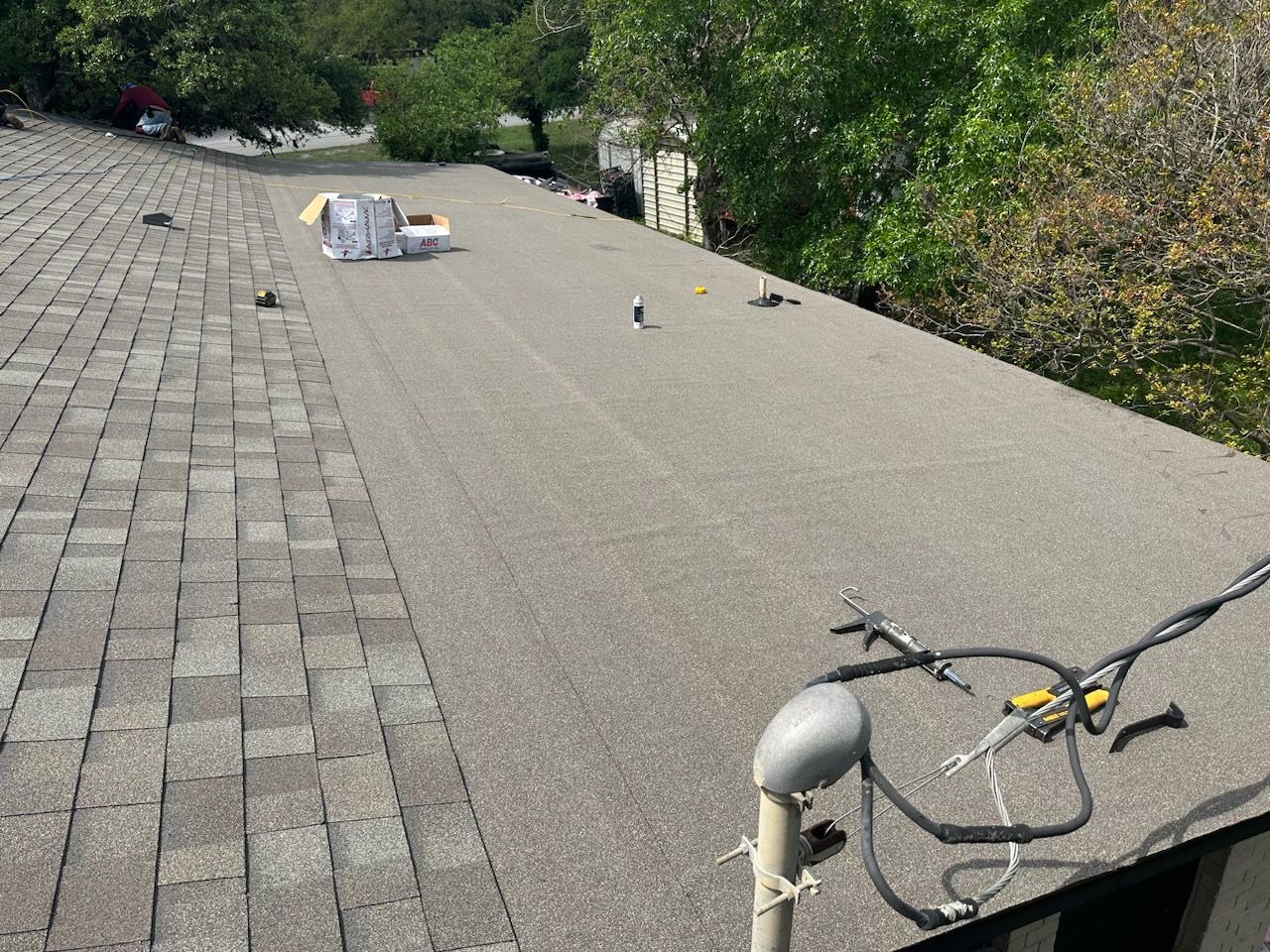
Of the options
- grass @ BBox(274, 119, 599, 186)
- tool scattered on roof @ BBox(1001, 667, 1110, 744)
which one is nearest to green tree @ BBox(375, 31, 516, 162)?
grass @ BBox(274, 119, 599, 186)

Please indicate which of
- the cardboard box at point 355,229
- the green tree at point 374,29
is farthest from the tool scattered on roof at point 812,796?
the green tree at point 374,29

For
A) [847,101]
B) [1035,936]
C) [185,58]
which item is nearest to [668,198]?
[185,58]

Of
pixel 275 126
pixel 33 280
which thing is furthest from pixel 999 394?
pixel 275 126

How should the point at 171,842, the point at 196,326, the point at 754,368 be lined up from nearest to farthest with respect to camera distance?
the point at 171,842
the point at 196,326
the point at 754,368

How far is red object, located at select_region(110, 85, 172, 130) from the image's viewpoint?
25.9 m

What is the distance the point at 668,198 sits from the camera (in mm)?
37719

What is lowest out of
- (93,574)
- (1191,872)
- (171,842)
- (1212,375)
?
(1191,872)

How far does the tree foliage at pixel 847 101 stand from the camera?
17859 mm

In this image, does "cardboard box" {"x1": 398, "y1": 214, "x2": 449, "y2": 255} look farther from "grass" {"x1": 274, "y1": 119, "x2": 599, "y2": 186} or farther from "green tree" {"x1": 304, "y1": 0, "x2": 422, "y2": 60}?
"green tree" {"x1": 304, "y1": 0, "x2": 422, "y2": 60}

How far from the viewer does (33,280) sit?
31.8 ft

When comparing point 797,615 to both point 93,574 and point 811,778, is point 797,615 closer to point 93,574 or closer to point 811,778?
point 811,778

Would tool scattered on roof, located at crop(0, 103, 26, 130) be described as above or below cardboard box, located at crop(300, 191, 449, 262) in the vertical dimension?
above

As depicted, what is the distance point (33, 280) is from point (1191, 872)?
35.4 ft

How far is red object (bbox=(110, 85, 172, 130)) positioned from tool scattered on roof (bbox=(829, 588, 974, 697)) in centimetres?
2657
